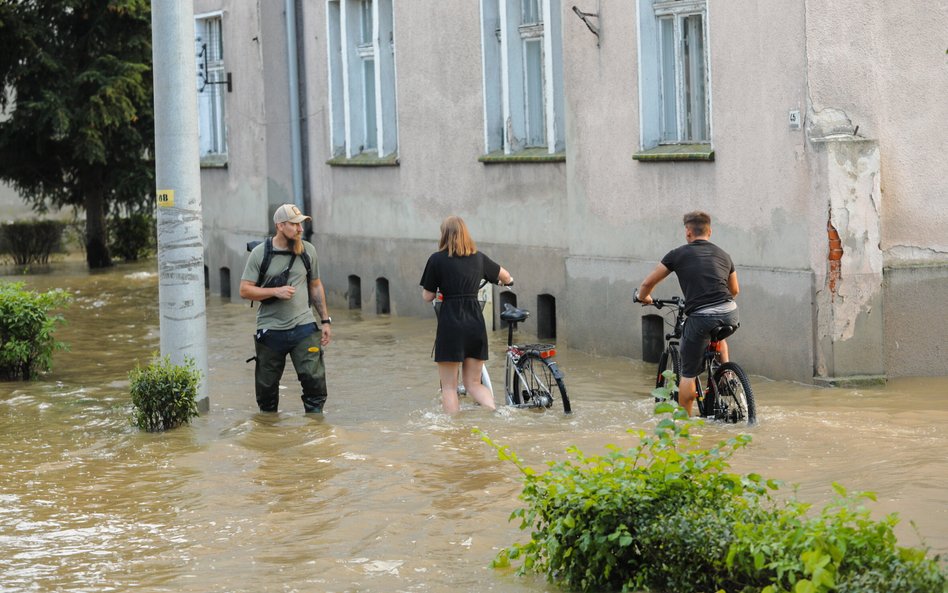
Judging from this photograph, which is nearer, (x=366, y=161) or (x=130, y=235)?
(x=366, y=161)

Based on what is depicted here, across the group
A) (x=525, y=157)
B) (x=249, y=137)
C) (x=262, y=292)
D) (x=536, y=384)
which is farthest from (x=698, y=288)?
(x=249, y=137)

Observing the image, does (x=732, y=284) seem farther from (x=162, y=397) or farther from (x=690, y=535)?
(x=690, y=535)

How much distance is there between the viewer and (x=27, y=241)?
31578mm

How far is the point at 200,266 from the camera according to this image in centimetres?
1142

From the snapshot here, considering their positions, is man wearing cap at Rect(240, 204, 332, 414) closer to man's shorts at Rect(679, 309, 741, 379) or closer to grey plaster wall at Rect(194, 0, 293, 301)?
man's shorts at Rect(679, 309, 741, 379)

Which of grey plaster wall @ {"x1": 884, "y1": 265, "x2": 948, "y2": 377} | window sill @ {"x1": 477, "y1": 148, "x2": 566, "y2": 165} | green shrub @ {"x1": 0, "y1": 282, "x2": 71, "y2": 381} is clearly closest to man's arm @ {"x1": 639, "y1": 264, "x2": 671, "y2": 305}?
grey plaster wall @ {"x1": 884, "y1": 265, "x2": 948, "y2": 377}

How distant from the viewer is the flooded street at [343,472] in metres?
7.00

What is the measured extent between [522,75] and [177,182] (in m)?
6.58

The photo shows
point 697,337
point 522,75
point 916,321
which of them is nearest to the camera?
point 697,337

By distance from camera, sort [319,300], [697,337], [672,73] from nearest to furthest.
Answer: [697,337]
[319,300]
[672,73]

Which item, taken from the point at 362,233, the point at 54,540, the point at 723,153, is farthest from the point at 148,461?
the point at 362,233

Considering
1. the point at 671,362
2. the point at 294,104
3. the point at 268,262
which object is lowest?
the point at 671,362

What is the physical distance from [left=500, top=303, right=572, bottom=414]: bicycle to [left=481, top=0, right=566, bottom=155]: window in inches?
212

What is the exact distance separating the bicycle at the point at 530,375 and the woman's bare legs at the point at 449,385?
0.46 m
